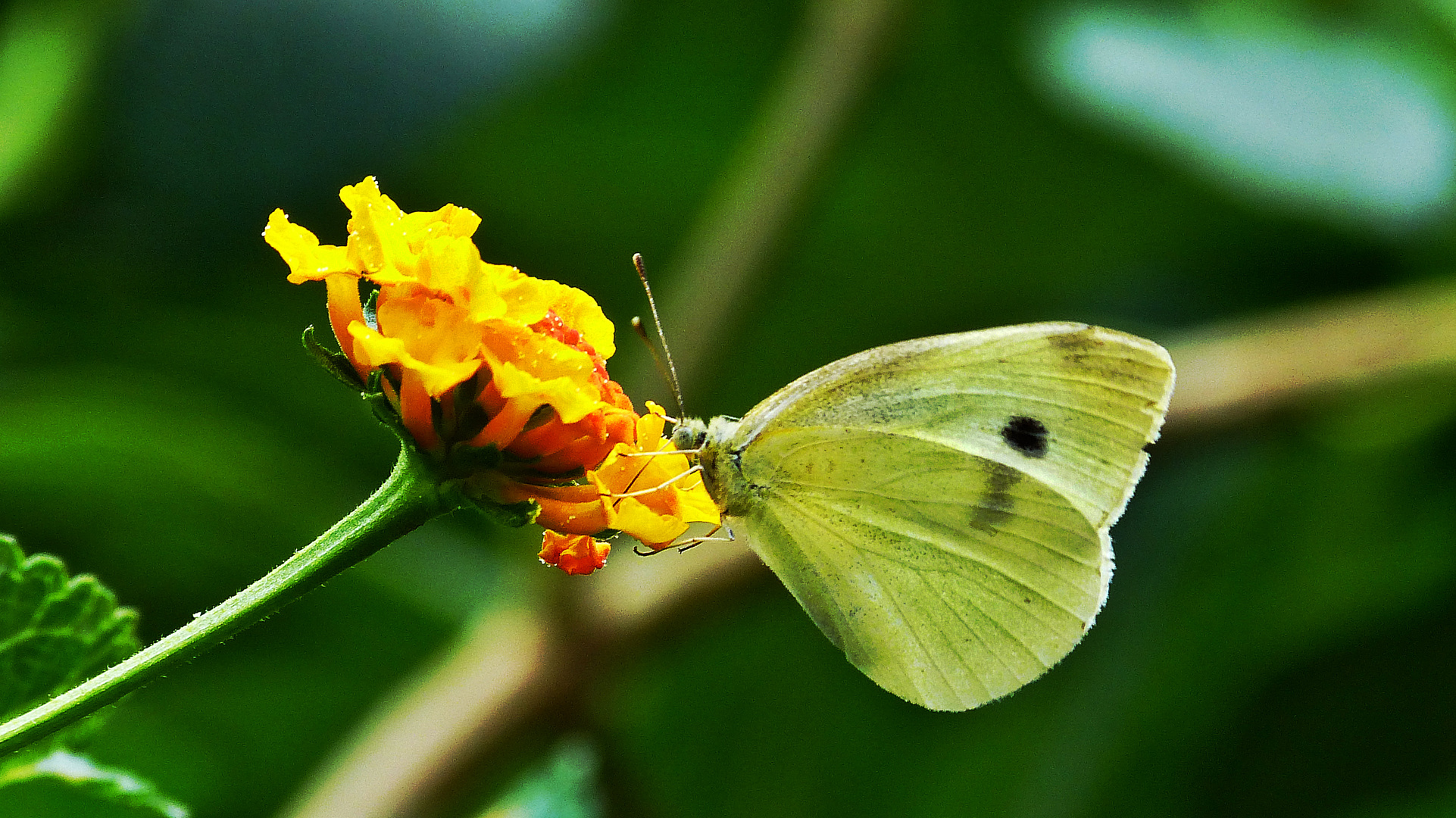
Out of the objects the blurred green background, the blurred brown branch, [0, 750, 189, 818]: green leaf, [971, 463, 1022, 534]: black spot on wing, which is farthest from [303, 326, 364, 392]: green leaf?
the blurred brown branch

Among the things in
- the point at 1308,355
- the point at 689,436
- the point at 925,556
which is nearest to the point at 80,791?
the point at 689,436

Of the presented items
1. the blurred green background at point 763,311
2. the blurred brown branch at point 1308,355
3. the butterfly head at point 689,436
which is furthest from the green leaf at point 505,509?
the blurred brown branch at point 1308,355

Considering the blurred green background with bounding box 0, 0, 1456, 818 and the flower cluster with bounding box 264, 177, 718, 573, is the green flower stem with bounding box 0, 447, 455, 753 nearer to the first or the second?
the flower cluster with bounding box 264, 177, 718, 573

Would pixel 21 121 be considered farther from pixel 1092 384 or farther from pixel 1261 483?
pixel 1261 483

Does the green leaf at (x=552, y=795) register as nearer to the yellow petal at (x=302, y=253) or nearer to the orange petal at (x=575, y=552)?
the orange petal at (x=575, y=552)

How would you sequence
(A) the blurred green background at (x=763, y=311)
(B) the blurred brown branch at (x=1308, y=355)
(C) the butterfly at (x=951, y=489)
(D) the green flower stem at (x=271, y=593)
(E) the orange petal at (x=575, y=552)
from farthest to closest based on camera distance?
(B) the blurred brown branch at (x=1308, y=355), (A) the blurred green background at (x=763, y=311), (C) the butterfly at (x=951, y=489), (E) the orange petal at (x=575, y=552), (D) the green flower stem at (x=271, y=593)

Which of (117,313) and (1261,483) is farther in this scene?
(1261,483)

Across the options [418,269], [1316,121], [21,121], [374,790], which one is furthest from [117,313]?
[1316,121]
